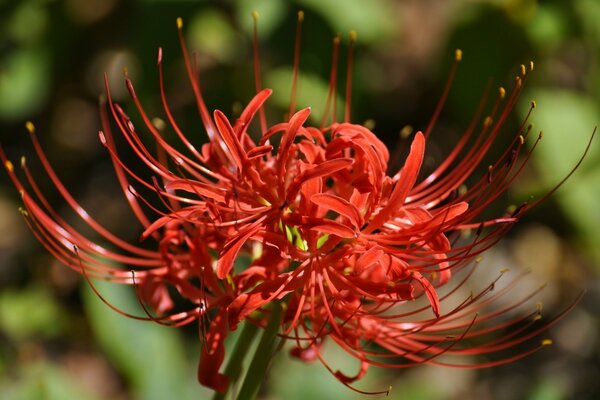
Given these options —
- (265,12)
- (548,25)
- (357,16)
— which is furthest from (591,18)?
(265,12)

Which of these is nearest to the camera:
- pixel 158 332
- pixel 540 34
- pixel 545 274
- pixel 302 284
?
pixel 302 284

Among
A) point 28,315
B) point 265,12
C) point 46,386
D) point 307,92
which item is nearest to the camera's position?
point 46,386

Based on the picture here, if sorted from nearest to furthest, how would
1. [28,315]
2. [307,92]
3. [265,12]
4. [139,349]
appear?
[139,349]
[265,12]
[307,92]
[28,315]

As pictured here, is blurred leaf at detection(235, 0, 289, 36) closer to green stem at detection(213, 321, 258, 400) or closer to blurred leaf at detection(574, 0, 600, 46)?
blurred leaf at detection(574, 0, 600, 46)

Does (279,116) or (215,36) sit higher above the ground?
(215,36)

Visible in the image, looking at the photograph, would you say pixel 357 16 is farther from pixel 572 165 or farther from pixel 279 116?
pixel 572 165

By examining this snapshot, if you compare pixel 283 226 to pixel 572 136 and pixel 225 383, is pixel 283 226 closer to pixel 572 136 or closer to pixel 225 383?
pixel 225 383

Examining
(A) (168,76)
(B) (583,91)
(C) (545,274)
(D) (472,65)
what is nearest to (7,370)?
(A) (168,76)

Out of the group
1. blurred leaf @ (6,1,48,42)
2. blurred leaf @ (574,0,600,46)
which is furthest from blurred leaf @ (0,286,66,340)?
blurred leaf @ (574,0,600,46)

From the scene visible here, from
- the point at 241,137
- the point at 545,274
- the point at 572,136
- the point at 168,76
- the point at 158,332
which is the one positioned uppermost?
the point at 241,137
